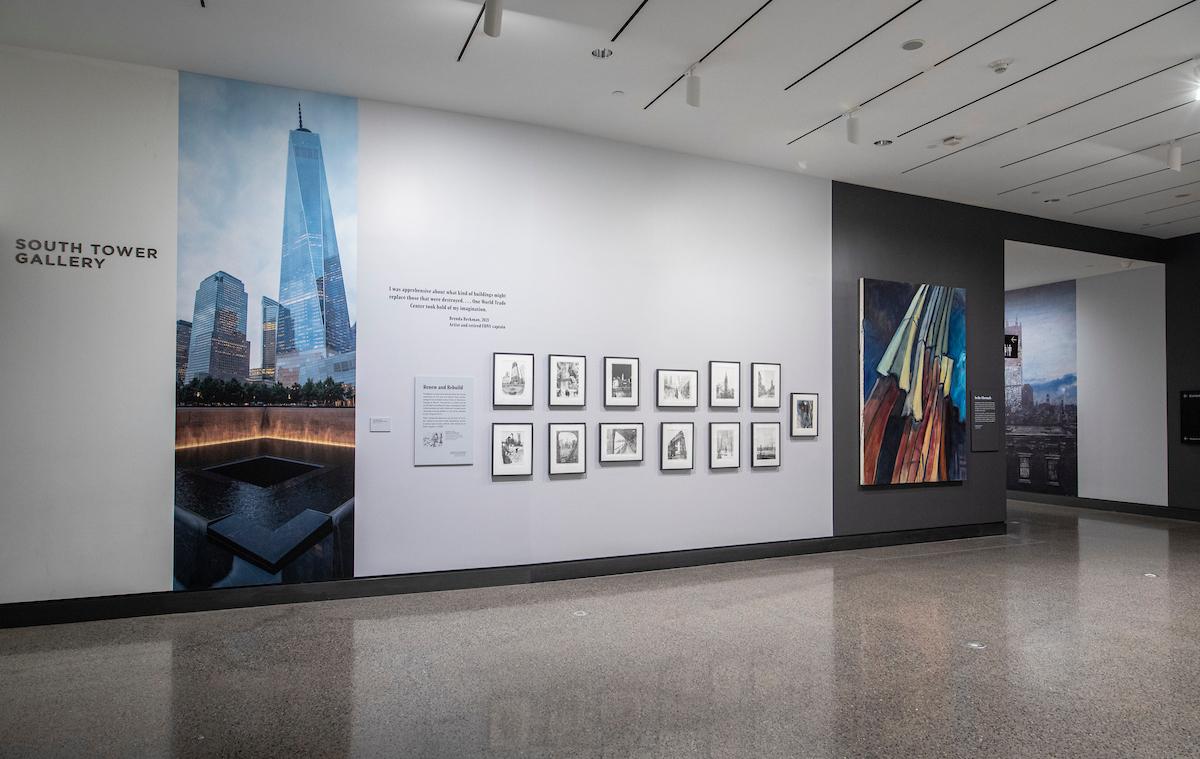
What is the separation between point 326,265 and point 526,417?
7.48 ft

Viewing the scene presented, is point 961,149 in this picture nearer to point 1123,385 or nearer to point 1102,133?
point 1102,133

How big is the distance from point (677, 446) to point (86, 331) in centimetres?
538

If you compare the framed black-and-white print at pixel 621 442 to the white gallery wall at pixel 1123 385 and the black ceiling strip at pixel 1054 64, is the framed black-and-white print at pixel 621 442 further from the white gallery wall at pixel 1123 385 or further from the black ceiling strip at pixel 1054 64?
the white gallery wall at pixel 1123 385

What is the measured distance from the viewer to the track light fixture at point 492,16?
187 inches

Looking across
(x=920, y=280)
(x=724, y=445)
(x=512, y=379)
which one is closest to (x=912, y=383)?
(x=920, y=280)

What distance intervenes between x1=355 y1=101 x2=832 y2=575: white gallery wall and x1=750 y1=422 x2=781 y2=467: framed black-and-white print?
0.35 feet

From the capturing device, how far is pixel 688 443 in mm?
7945

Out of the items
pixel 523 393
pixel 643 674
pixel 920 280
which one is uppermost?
pixel 920 280

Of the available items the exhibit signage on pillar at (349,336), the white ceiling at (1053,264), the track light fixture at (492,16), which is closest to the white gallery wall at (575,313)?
the exhibit signage on pillar at (349,336)

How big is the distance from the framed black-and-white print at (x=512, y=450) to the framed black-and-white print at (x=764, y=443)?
8.72 ft

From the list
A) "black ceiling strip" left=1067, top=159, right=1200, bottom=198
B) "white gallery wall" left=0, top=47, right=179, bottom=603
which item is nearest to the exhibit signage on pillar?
"white gallery wall" left=0, top=47, right=179, bottom=603

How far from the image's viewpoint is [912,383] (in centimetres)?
937

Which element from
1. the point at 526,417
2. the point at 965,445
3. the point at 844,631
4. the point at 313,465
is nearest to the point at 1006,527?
the point at 965,445

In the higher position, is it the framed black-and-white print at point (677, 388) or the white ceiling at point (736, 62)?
the white ceiling at point (736, 62)
